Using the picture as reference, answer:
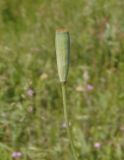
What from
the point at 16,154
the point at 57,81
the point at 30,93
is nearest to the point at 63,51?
the point at 16,154

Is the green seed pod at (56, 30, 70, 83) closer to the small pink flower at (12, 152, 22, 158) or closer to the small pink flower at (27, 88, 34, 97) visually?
the small pink flower at (12, 152, 22, 158)

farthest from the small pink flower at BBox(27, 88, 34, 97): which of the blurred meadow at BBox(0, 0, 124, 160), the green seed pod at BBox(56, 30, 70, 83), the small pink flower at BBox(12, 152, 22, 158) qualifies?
the green seed pod at BBox(56, 30, 70, 83)

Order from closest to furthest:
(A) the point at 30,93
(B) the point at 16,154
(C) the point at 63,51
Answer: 1. (C) the point at 63,51
2. (B) the point at 16,154
3. (A) the point at 30,93

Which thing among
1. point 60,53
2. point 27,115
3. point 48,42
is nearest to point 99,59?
point 48,42

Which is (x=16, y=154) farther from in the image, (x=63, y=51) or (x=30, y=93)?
(x=63, y=51)

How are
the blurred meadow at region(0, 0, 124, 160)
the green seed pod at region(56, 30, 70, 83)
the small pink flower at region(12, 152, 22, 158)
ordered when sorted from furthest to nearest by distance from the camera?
the blurred meadow at region(0, 0, 124, 160) → the small pink flower at region(12, 152, 22, 158) → the green seed pod at region(56, 30, 70, 83)

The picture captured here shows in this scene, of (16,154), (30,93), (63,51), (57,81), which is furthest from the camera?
(57,81)
